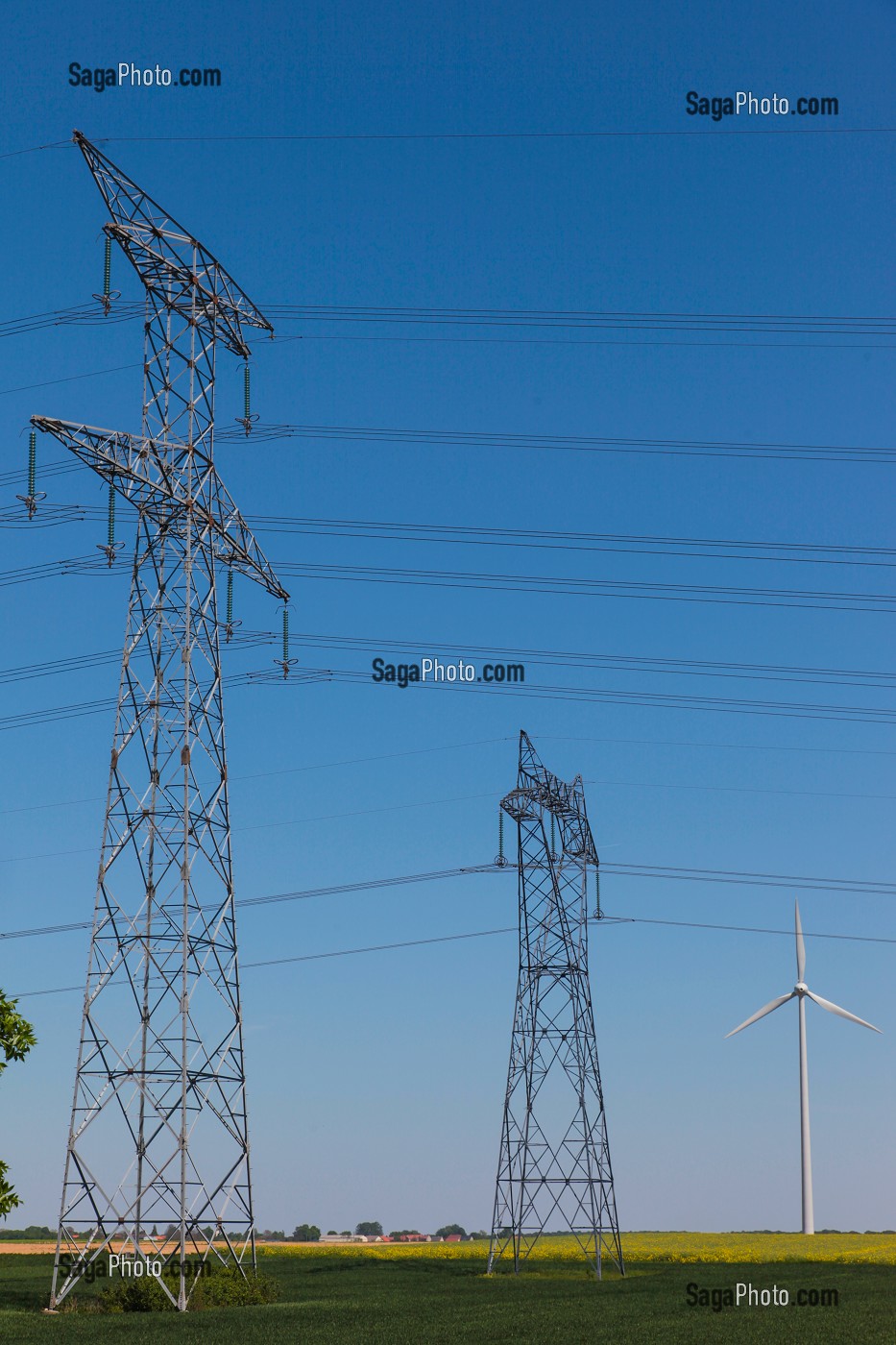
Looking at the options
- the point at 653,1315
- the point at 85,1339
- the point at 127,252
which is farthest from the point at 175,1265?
the point at 127,252

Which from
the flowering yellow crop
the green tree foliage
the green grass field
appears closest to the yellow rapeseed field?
the flowering yellow crop

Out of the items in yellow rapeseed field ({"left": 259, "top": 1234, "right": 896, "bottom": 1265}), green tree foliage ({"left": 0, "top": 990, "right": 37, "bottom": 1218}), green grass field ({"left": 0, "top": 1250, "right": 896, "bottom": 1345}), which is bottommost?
yellow rapeseed field ({"left": 259, "top": 1234, "right": 896, "bottom": 1265})

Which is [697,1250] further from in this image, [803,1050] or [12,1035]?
[12,1035]

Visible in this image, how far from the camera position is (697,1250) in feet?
335

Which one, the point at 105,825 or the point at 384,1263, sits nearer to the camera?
the point at 105,825

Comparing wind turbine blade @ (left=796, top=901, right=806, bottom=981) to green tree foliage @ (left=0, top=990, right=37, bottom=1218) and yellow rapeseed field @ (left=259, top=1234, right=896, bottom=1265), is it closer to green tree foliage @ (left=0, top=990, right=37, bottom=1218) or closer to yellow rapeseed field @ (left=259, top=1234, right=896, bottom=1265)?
yellow rapeseed field @ (left=259, top=1234, right=896, bottom=1265)

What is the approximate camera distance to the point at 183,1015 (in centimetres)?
4872

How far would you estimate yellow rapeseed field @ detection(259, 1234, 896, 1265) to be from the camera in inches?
3821

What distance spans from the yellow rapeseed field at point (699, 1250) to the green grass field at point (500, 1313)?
816 centimetres

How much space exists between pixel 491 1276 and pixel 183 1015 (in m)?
40.9

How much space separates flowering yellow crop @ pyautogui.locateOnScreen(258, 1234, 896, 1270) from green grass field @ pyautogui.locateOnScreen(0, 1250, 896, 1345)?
27.0 feet

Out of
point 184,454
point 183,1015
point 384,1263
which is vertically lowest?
point 384,1263

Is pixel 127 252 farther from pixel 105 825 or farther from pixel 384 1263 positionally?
pixel 384 1263

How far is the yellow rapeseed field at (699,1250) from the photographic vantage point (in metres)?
97.1
